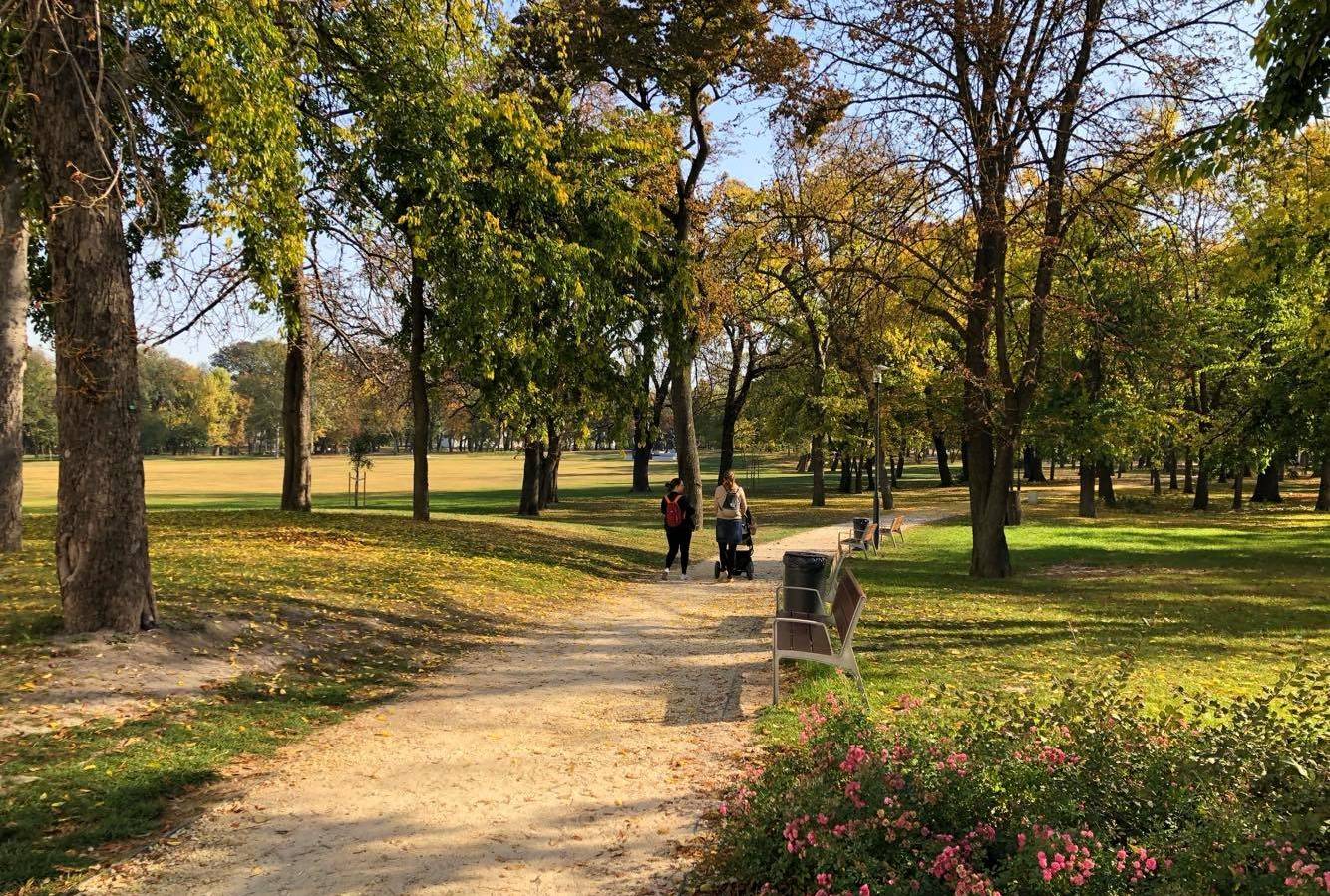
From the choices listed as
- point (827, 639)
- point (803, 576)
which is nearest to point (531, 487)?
point (803, 576)

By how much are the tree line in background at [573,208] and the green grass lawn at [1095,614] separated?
2.22 meters

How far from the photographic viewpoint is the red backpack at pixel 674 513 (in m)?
13.4

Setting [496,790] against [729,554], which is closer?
[496,790]

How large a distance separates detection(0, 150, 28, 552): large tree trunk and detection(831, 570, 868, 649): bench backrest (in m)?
10.4

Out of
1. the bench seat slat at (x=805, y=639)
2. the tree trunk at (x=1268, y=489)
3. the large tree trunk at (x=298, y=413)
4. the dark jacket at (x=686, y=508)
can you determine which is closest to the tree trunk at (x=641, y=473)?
the large tree trunk at (x=298, y=413)

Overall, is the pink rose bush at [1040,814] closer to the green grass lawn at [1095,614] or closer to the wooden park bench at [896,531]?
the green grass lawn at [1095,614]

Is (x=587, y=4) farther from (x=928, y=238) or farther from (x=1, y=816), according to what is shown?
(x=1, y=816)

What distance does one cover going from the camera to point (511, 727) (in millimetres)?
5902

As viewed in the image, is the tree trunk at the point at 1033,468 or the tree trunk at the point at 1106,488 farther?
the tree trunk at the point at 1033,468

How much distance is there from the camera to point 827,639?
21.6ft

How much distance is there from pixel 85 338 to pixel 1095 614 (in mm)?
11552

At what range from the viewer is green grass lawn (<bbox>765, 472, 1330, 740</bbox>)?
7301 mm

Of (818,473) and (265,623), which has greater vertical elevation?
(818,473)

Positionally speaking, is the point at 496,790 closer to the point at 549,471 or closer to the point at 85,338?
the point at 85,338
